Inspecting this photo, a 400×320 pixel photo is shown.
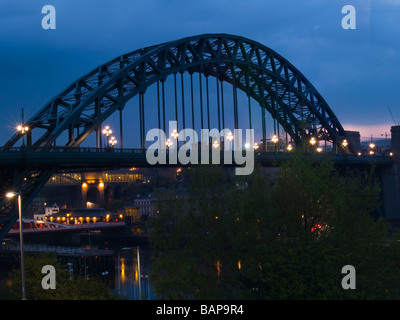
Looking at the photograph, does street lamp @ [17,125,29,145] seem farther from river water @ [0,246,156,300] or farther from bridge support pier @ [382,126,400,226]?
bridge support pier @ [382,126,400,226]

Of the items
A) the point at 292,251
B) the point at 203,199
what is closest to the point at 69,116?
the point at 203,199

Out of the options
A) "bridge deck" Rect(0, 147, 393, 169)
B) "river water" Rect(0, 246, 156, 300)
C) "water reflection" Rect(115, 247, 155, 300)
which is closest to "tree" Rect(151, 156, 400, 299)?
"bridge deck" Rect(0, 147, 393, 169)

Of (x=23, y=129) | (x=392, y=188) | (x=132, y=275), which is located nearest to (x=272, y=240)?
(x=23, y=129)

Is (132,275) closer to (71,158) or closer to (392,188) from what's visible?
(71,158)

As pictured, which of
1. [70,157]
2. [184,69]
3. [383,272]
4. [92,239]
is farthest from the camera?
[92,239]

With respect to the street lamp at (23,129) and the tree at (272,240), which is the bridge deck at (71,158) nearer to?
the street lamp at (23,129)

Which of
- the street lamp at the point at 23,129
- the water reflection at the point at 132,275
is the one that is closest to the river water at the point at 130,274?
the water reflection at the point at 132,275
